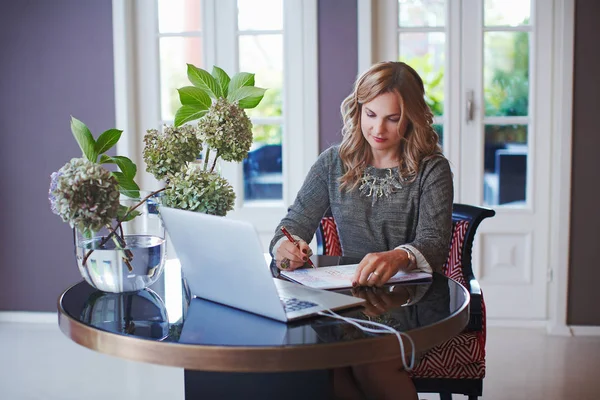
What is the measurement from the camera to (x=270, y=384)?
5.00 feet

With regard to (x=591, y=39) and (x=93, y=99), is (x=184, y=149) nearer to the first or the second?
(x=93, y=99)

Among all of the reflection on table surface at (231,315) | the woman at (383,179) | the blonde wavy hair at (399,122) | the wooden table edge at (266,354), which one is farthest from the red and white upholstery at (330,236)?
the wooden table edge at (266,354)

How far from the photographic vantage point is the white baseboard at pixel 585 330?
3.61 m

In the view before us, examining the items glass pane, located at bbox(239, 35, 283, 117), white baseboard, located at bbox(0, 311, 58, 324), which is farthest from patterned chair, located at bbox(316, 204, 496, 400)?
white baseboard, located at bbox(0, 311, 58, 324)

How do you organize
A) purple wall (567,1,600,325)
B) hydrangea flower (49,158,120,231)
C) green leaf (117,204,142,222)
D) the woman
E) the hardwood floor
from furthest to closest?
purple wall (567,1,600,325) < the hardwood floor < the woman < green leaf (117,204,142,222) < hydrangea flower (49,158,120,231)

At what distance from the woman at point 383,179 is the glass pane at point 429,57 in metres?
1.49

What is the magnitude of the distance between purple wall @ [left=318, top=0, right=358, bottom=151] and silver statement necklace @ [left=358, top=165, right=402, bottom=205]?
1446 millimetres

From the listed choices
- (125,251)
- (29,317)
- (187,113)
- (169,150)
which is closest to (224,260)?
(125,251)

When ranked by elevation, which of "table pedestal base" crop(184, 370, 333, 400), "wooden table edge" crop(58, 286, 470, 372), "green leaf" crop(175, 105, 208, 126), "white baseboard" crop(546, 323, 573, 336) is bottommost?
"white baseboard" crop(546, 323, 573, 336)

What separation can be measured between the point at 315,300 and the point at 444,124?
240 centimetres

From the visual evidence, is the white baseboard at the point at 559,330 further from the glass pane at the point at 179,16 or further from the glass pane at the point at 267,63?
the glass pane at the point at 179,16

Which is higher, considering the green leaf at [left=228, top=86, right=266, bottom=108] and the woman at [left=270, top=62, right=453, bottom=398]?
the green leaf at [left=228, top=86, right=266, bottom=108]

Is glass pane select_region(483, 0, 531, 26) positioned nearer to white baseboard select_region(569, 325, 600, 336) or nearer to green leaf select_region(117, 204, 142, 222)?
white baseboard select_region(569, 325, 600, 336)

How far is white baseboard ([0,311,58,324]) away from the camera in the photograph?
3.90 meters
